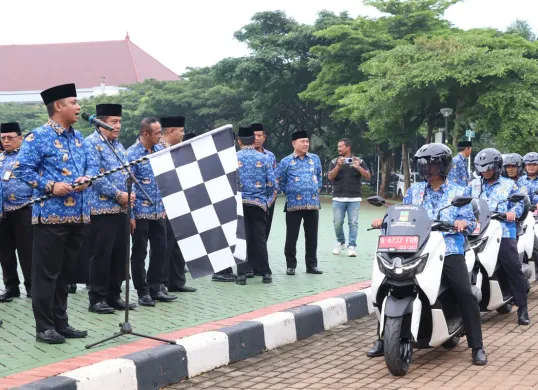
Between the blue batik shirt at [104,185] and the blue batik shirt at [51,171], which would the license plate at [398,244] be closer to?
the blue batik shirt at [51,171]

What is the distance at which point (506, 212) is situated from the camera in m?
7.98

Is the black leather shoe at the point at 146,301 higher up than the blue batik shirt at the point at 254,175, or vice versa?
the blue batik shirt at the point at 254,175

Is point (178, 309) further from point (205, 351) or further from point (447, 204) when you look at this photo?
point (447, 204)

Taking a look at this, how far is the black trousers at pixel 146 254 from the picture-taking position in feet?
25.8

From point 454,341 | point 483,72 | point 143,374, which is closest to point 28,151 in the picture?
point 143,374

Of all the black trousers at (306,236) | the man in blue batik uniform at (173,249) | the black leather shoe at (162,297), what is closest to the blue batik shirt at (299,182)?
the black trousers at (306,236)

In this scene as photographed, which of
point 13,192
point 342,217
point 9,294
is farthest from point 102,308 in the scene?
point 342,217

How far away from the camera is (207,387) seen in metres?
5.59

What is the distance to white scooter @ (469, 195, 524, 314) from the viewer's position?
7.54 metres

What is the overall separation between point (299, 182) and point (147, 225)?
282 centimetres

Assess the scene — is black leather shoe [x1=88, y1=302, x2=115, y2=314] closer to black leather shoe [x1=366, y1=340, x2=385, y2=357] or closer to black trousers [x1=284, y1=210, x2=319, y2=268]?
black leather shoe [x1=366, y1=340, x2=385, y2=357]

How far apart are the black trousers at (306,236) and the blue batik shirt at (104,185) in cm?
322

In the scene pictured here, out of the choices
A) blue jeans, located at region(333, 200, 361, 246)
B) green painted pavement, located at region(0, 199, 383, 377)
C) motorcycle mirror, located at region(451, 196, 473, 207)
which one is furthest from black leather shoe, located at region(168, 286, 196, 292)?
blue jeans, located at region(333, 200, 361, 246)

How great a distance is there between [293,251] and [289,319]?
3.18 metres
